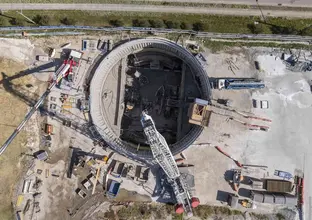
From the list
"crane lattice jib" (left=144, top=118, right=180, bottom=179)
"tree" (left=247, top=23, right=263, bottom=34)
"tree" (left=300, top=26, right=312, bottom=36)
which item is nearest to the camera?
"crane lattice jib" (left=144, top=118, right=180, bottom=179)

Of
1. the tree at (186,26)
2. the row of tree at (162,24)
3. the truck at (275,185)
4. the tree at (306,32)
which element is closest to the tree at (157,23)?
the row of tree at (162,24)

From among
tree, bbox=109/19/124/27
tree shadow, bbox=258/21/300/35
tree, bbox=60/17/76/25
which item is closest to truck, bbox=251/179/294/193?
tree shadow, bbox=258/21/300/35

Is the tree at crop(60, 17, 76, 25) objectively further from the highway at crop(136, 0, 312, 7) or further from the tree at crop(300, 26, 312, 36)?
the tree at crop(300, 26, 312, 36)

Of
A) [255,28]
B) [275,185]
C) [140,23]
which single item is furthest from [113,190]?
[255,28]

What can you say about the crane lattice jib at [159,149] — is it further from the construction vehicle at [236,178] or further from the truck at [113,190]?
the construction vehicle at [236,178]

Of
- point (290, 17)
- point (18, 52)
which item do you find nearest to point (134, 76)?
point (18, 52)
